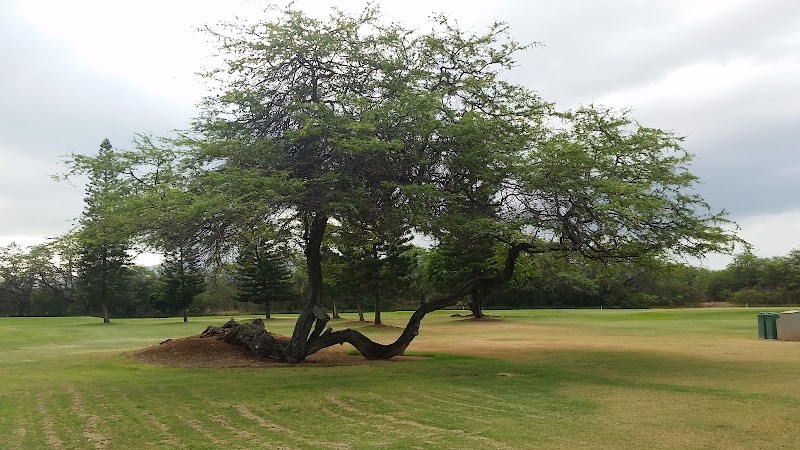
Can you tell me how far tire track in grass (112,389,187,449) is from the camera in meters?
7.83

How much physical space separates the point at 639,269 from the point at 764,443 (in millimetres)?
12056

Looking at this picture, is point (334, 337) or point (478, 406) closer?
point (478, 406)

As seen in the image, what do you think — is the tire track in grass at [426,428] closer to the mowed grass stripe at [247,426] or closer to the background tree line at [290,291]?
the mowed grass stripe at [247,426]

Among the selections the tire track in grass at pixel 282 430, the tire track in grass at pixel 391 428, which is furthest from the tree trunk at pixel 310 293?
the tire track in grass at pixel 391 428

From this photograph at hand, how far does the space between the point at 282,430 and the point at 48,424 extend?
11.8 ft

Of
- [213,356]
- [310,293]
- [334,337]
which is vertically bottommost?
[213,356]

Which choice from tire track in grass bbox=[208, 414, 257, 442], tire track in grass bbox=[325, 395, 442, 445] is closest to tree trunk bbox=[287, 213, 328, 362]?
tire track in grass bbox=[325, 395, 442, 445]

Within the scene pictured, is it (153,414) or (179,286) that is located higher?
(179,286)

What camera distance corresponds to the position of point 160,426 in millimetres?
8859

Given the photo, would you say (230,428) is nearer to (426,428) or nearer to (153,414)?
(153,414)

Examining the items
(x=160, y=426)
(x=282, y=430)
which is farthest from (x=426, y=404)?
(x=160, y=426)

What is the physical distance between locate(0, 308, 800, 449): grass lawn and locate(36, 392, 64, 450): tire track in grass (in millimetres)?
54

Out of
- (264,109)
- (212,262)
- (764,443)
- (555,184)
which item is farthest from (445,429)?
(264,109)

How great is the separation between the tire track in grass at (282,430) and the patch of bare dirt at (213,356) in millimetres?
6857
